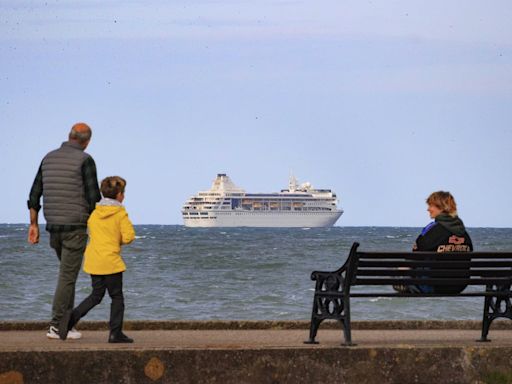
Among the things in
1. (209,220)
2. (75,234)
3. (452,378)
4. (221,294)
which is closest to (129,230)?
(75,234)

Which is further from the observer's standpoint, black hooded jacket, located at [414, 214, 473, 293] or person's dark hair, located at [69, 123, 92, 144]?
black hooded jacket, located at [414, 214, 473, 293]

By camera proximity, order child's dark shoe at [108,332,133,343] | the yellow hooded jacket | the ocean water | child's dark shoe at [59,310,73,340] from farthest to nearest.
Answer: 1. the ocean water
2. child's dark shoe at [59,310,73,340]
3. child's dark shoe at [108,332,133,343]
4. the yellow hooded jacket

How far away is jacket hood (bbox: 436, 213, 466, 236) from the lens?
24.6 feet

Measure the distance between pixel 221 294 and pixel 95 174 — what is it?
1843 centimetres

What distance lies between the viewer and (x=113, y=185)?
708 centimetres

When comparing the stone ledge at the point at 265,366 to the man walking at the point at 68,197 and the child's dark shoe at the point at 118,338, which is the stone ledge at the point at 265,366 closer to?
the child's dark shoe at the point at 118,338

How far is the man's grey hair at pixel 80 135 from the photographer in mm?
7250

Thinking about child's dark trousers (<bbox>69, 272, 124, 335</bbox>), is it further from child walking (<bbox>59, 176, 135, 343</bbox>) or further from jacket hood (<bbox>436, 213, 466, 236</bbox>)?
jacket hood (<bbox>436, 213, 466, 236</bbox>)

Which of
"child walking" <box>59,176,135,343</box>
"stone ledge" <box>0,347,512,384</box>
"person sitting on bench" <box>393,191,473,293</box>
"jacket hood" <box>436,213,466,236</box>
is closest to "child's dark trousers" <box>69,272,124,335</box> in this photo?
"child walking" <box>59,176,135,343</box>

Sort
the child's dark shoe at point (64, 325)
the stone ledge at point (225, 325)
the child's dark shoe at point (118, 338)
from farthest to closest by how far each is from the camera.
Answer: the stone ledge at point (225, 325), the child's dark shoe at point (64, 325), the child's dark shoe at point (118, 338)

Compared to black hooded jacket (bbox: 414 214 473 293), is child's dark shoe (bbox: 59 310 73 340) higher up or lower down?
lower down

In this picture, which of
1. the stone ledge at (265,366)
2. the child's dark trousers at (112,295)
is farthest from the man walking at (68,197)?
the stone ledge at (265,366)

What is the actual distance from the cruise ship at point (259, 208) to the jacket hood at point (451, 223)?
115870 mm

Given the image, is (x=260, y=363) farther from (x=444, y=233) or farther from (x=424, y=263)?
(x=444, y=233)
